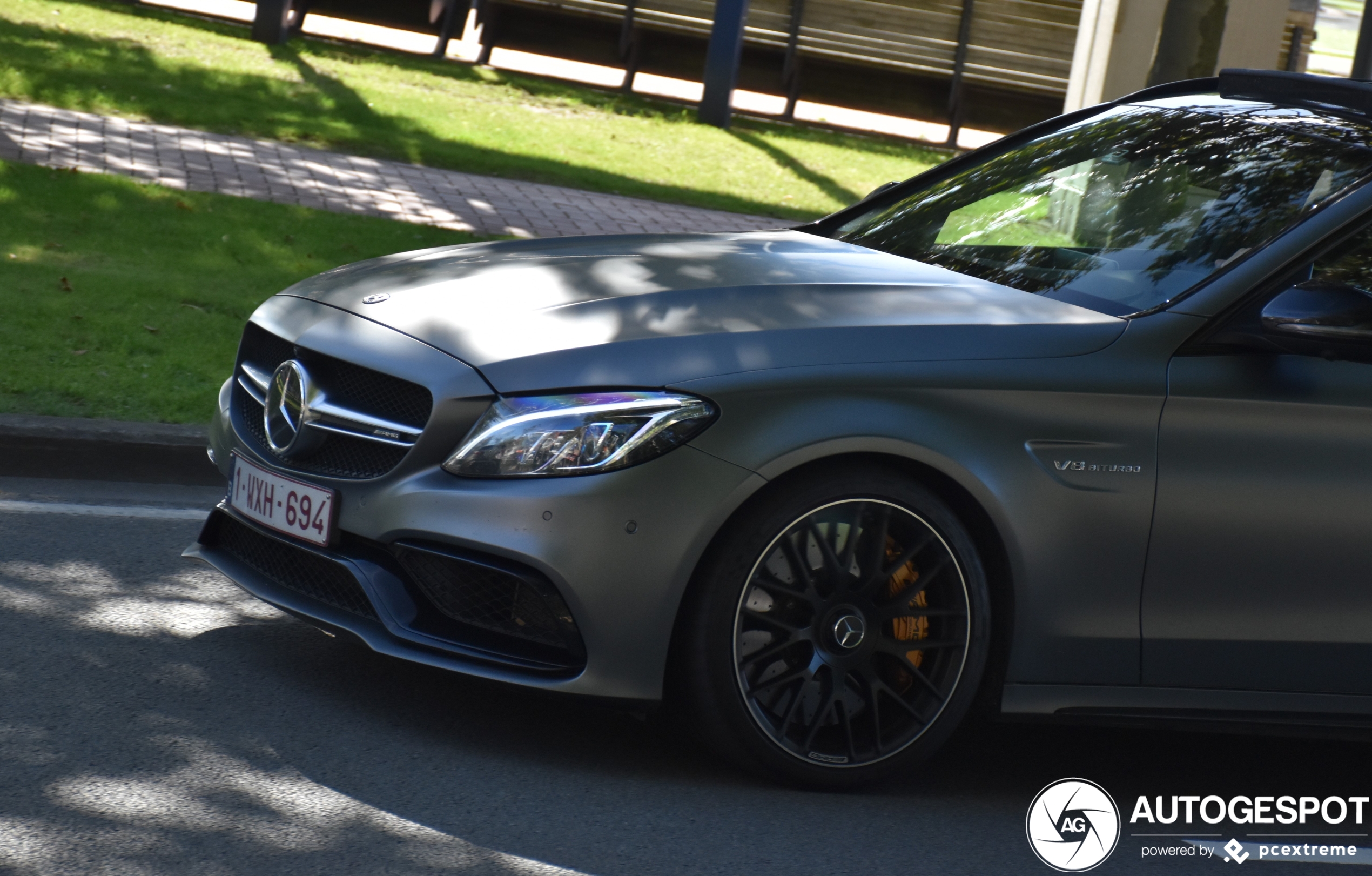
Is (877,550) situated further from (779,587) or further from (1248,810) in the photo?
(1248,810)

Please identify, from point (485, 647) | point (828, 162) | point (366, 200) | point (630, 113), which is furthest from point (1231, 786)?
point (630, 113)

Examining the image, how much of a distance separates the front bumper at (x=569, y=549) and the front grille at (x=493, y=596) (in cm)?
2

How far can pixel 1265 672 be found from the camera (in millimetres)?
3980

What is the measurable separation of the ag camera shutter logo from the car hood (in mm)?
1109

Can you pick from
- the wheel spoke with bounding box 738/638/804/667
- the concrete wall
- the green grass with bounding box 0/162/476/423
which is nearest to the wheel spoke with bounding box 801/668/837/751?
the wheel spoke with bounding box 738/638/804/667

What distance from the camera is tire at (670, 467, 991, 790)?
3664 mm

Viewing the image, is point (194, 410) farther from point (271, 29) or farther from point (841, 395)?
point (271, 29)

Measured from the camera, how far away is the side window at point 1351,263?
404 centimetres

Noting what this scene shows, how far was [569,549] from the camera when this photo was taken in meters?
3.52

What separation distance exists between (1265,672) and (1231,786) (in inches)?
19.8

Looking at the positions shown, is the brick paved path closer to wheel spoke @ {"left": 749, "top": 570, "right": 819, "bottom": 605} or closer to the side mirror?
the side mirror

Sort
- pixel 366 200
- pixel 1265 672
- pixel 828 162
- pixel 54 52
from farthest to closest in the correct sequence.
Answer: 1. pixel 828 162
2. pixel 54 52
3. pixel 366 200
4. pixel 1265 672

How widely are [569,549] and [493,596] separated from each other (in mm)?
250

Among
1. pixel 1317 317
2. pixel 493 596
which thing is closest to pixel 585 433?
pixel 493 596
